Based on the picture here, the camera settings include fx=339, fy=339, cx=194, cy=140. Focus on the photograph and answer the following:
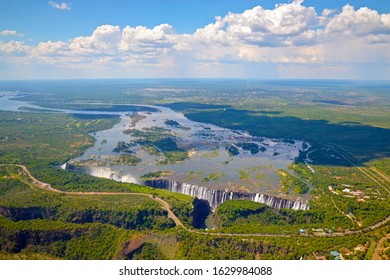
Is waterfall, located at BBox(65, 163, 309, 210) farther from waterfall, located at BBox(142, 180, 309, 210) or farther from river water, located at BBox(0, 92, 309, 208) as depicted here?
river water, located at BBox(0, 92, 309, 208)

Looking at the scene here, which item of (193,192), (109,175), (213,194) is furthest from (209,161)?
(109,175)

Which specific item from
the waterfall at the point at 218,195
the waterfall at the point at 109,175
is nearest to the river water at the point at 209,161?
the waterfall at the point at 109,175

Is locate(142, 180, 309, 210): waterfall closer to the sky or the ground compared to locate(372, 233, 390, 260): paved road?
closer to the ground

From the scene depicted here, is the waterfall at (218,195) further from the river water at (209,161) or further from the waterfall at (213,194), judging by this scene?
the river water at (209,161)

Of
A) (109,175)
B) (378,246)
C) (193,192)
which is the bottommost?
(193,192)

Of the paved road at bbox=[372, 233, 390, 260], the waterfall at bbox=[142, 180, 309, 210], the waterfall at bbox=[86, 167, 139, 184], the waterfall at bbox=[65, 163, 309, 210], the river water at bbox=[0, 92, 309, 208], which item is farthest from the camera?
the waterfall at bbox=[86, 167, 139, 184]

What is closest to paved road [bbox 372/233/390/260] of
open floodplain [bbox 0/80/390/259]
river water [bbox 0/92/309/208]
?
open floodplain [bbox 0/80/390/259]

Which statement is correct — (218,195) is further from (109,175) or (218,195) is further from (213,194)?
(109,175)
